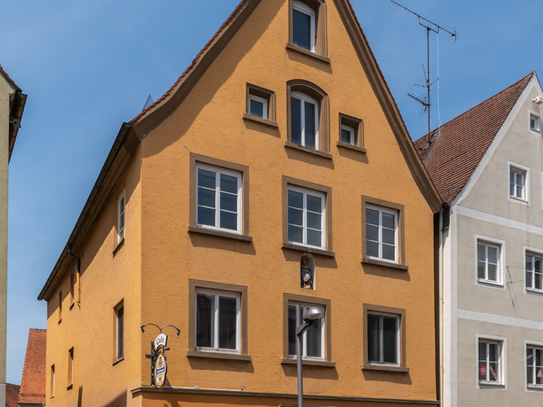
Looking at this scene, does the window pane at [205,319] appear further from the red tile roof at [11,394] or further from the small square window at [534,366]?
the red tile roof at [11,394]

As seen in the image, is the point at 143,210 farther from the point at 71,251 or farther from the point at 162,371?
the point at 71,251

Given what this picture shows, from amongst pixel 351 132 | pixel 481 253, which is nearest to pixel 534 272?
pixel 481 253

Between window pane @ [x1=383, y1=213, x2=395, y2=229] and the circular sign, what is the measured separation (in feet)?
27.1

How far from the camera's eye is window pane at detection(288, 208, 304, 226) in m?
19.1

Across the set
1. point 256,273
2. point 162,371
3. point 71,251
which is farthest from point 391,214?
point 71,251

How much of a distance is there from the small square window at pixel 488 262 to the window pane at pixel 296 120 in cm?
696

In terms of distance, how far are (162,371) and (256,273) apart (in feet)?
12.3

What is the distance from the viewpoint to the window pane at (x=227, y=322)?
56.0ft

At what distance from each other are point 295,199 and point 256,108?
2601 mm

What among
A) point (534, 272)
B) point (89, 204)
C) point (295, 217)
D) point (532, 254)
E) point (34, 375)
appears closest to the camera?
point (295, 217)

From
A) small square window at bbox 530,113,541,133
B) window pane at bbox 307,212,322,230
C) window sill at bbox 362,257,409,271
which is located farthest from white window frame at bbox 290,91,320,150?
small square window at bbox 530,113,541,133

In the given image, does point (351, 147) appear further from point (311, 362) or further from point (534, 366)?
point (534, 366)

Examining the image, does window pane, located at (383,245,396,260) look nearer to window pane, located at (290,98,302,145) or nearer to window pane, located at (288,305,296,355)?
window pane, located at (288,305,296,355)

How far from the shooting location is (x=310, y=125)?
20312 millimetres
